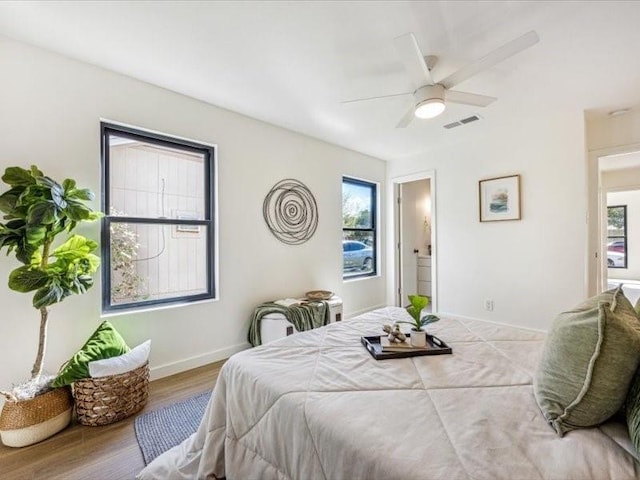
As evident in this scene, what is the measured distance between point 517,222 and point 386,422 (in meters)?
3.53

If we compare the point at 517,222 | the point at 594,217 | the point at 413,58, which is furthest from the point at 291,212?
the point at 594,217

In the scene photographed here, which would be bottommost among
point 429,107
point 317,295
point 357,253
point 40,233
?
point 317,295

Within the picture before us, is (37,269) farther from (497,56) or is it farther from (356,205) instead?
(356,205)

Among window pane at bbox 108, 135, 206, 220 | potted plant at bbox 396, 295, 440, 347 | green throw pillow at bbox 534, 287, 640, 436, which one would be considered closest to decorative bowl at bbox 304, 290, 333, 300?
window pane at bbox 108, 135, 206, 220

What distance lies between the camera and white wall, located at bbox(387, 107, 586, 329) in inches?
124

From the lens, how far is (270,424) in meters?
1.11

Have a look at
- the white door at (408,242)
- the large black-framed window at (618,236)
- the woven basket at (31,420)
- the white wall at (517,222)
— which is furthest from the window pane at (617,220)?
the woven basket at (31,420)

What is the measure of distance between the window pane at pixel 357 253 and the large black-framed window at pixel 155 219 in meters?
2.11

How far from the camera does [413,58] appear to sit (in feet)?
5.78

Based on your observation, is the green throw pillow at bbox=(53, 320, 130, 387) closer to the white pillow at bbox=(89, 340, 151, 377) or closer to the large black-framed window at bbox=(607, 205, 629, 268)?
the white pillow at bbox=(89, 340, 151, 377)

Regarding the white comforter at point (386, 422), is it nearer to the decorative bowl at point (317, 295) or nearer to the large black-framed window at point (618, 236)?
the decorative bowl at point (317, 295)

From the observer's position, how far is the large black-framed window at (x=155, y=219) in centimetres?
243

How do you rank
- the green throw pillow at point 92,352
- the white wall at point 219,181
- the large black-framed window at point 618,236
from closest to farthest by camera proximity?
the green throw pillow at point 92,352, the white wall at point 219,181, the large black-framed window at point 618,236

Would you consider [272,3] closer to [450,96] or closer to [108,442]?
[450,96]
